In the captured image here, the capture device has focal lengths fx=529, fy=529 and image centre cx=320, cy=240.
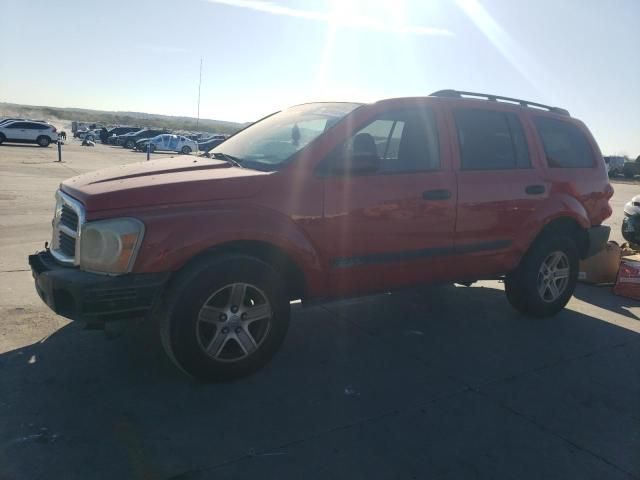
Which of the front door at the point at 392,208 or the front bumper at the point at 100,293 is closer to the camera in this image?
the front bumper at the point at 100,293

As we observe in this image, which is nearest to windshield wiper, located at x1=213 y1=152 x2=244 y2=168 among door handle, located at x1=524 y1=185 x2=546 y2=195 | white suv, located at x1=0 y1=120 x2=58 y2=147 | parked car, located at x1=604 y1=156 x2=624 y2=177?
door handle, located at x1=524 y1=185 x2=546 y2=195

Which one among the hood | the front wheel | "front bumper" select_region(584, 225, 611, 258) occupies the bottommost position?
the front wheel

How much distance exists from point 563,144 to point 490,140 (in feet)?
3.69

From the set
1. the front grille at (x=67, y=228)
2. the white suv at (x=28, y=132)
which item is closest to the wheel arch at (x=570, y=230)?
the front grille at (x=67, y=228)

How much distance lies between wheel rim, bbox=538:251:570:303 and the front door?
1.37m

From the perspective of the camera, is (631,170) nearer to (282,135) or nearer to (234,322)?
(282,135)

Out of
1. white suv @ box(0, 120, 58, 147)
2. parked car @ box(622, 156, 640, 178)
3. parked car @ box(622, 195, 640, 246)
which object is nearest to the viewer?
parked car @ box(622, 195, 640, 246)

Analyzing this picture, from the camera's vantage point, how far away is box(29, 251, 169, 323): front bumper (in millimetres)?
3033

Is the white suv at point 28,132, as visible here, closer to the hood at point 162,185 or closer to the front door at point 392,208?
the hood at point 162,185

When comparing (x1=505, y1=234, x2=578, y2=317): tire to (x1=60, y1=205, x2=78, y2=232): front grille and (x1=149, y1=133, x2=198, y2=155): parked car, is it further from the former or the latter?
(x1=149, y1=133, x2=198, y2=155): parked car

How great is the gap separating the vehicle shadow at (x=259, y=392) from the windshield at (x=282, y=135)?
1501mm

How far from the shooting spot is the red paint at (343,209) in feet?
10.5

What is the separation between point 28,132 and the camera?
1265 inches

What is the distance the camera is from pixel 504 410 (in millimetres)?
3406
